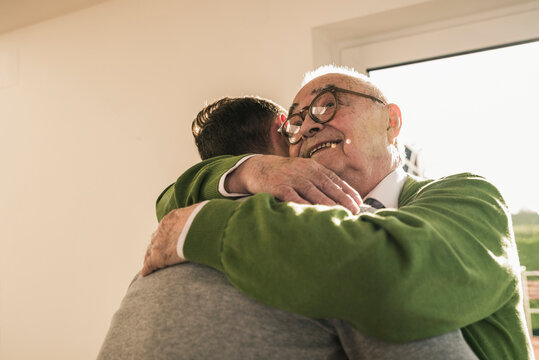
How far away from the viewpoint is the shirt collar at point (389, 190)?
1.27m

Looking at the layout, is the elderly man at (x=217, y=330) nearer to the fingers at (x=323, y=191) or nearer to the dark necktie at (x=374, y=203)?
the fingers at (x=323, y=191)

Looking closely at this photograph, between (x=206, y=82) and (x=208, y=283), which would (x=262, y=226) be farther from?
(x=206, y=82)

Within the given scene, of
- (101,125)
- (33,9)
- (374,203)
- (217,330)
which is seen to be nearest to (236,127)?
(374,203)

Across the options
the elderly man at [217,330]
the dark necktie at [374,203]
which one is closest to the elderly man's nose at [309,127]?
the dark necktie at [374,203]

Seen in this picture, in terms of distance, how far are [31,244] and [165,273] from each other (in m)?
2.38

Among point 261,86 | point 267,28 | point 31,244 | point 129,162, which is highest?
point 267,28

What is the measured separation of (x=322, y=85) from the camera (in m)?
1.42

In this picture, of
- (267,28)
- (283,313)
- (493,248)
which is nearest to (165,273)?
(283,313)

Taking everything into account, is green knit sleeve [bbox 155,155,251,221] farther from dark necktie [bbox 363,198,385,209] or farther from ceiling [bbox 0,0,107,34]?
ceiling [bbox 0,0,107,34]

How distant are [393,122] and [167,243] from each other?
0.85 m

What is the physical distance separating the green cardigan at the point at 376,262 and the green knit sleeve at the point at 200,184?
181 millimetres

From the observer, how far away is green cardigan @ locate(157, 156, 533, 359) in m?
0.70

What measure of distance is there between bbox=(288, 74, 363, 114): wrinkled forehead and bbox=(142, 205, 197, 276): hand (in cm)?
61

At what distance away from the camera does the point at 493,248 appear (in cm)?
88
